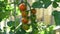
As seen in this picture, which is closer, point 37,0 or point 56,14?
point 56,14

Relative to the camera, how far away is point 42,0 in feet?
3.39

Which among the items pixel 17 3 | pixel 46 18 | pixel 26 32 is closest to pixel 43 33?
pixel 26 32

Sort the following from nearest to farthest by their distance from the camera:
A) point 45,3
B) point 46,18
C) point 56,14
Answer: point 56,14 → point 45,3 → point 46,18

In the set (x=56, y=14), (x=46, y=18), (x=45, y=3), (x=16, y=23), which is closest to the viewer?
(x=56, y=14)

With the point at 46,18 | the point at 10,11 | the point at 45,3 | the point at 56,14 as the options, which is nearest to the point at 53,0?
the point at 45,3

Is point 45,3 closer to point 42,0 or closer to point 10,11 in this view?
point 42,0

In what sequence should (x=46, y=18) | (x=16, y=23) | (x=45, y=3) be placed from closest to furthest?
(x=45, y=3)
(x=16, y=23)
(x=46, y=18)

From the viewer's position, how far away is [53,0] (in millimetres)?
1016

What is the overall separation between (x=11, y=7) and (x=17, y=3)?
0.28 feet

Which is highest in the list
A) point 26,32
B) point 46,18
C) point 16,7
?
point 16,7

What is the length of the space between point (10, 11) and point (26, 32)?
15cm

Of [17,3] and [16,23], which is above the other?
[17,3]

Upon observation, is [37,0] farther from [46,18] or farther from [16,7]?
[46,18]

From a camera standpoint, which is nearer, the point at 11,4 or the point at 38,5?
the point at 38,5
